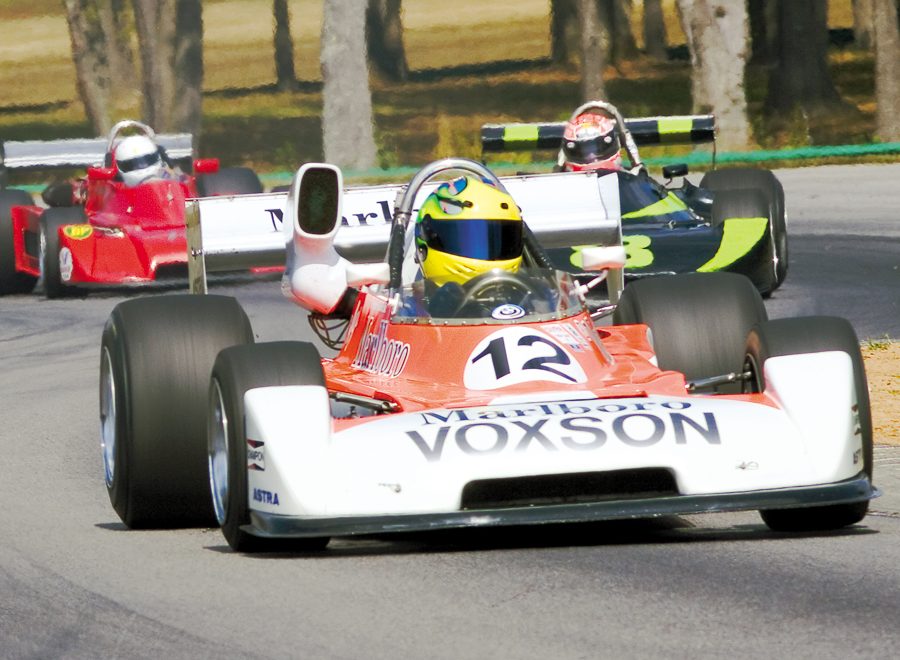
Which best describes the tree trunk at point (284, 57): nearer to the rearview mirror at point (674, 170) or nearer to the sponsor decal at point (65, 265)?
the sponsor decal at point (65, 265)

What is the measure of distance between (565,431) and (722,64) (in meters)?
23.1

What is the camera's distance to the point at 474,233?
844cm

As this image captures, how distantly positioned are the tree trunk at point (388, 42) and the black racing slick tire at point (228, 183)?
111 feet

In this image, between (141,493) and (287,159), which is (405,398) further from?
(287,159)

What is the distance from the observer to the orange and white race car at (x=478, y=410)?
22.0 feet

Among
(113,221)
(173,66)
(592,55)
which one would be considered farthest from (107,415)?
(173,66)

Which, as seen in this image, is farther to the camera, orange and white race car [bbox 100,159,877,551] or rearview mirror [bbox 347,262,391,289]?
rearview mirror [bbox 347,262,391,289]

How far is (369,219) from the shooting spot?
10719mm

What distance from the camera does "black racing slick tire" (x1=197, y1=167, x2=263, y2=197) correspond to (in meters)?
19.8

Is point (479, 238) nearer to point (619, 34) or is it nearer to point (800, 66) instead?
point (800, 66)

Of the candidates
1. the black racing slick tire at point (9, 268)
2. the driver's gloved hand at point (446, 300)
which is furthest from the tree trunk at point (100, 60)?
the driver's gloved hand at point (446, 300)

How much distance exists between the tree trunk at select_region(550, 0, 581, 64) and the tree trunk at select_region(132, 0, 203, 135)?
12.9 m

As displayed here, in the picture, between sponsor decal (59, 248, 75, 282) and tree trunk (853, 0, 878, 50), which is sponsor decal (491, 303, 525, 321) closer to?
sponsor decal (59, 248, 75, 282)

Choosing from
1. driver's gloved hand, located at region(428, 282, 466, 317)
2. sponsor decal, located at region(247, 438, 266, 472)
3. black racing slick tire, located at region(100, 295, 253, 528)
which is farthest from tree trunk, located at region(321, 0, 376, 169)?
sponsor decal, located at region(247, 438, 266, 472)
